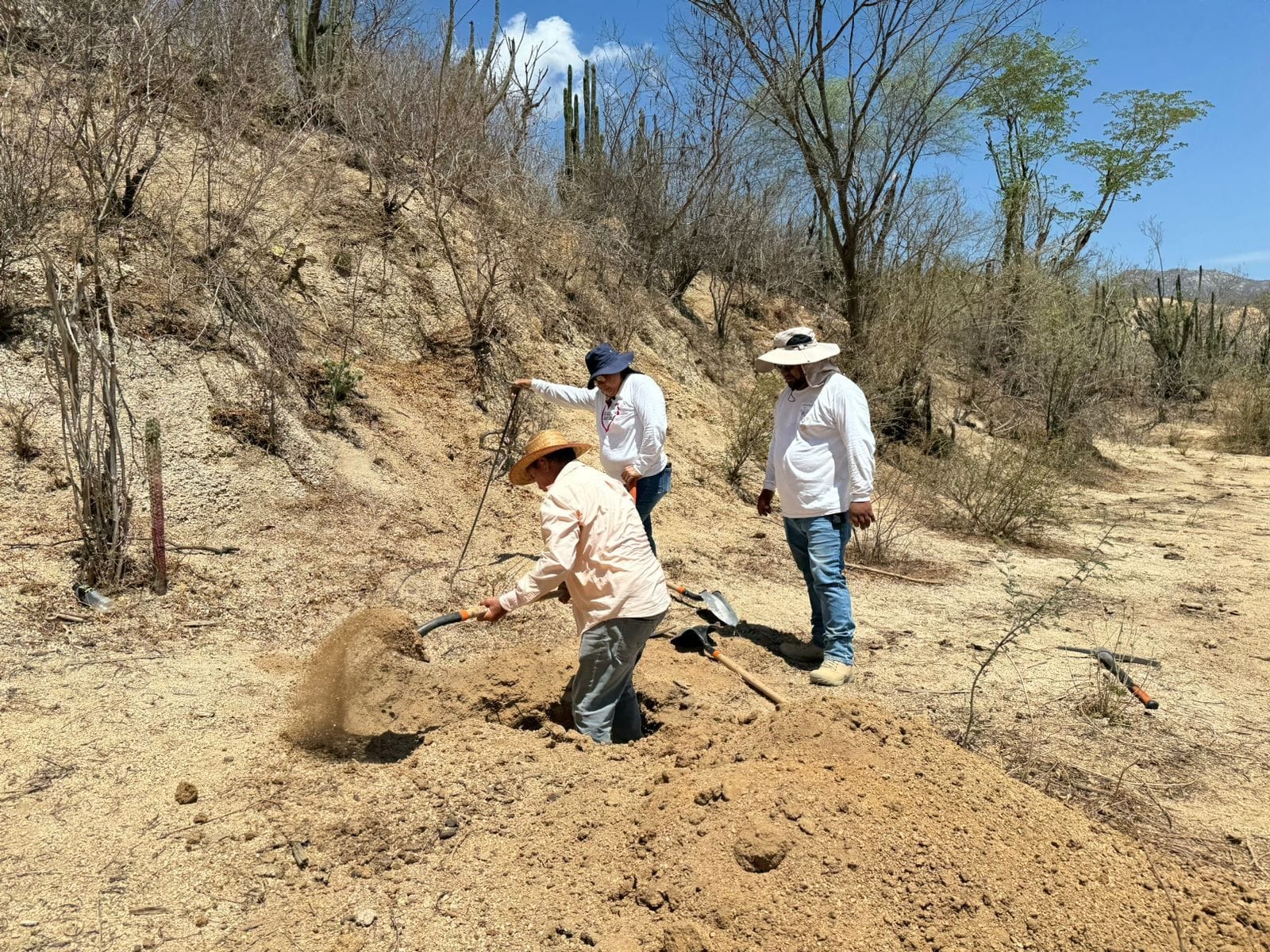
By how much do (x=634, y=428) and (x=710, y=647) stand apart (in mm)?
1397

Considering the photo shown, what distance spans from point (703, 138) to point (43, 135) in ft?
27.7

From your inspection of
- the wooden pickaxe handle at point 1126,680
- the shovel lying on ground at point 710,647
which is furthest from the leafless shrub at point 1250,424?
the shovel lying on ground at point 710,647

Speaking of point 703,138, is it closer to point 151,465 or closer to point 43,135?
point 43,135

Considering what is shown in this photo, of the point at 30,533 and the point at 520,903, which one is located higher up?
the point at 30,533

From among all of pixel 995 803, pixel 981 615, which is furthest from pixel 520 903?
pixel 981 615

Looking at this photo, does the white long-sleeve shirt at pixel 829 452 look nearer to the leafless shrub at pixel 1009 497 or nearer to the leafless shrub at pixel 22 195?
the leafless shrub at pixel 1009 497

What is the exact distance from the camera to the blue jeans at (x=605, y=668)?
11.5ft

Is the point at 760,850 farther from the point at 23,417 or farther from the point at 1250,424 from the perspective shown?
the point at 1250,424

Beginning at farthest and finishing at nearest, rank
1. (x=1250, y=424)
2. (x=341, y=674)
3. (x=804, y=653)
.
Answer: (x=1250, y=424), (x=804, y=653), (x=341, y=674)

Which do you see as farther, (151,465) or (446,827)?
(151,465)

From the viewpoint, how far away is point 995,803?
9.40 ft

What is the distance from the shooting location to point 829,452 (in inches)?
180

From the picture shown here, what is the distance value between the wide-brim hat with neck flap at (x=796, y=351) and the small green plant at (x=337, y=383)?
385 centimetres

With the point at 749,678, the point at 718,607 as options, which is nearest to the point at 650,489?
the point at 718,607
